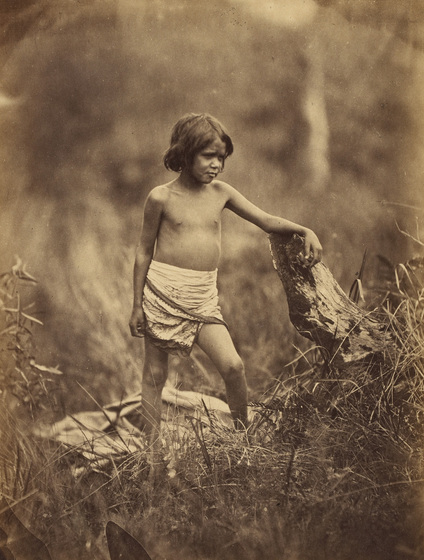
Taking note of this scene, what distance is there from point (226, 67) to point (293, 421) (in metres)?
1.63

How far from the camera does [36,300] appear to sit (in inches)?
118

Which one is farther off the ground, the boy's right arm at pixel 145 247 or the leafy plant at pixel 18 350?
the boy's right arm at pixel 145 247

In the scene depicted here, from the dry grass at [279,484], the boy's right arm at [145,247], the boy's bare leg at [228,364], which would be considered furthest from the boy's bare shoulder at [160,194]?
the dry grass at [279,484]

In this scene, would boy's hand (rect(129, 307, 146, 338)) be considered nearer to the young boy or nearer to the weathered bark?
the young boy

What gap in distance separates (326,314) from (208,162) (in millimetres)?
853

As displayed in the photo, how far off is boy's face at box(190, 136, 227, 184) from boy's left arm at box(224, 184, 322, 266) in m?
0.12

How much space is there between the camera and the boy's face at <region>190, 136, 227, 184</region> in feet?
9.21

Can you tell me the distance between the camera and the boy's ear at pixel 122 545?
2.79 m

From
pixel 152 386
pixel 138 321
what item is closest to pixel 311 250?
pixel 138 321

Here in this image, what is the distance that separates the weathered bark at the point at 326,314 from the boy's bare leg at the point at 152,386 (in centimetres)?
64

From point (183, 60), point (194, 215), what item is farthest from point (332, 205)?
point (183, 60)

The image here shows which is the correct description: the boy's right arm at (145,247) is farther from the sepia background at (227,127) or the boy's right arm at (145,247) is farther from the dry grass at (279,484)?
the dry grass at (279,484)

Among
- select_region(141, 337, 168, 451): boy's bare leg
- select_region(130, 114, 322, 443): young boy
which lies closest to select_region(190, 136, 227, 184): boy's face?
select_region(130, 114, 322, 443): young boy

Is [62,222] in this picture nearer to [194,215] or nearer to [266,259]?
[194,215]
